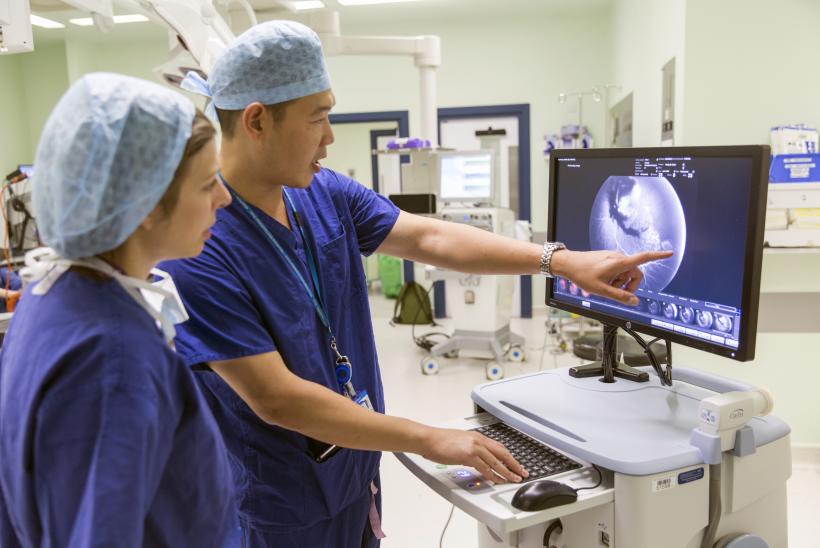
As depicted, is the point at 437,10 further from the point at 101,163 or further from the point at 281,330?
the point at 101,163

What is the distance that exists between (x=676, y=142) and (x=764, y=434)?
6.95 ft

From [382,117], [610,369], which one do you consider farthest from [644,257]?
[382,117]

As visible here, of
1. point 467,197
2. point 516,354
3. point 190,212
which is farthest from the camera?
point 467,197

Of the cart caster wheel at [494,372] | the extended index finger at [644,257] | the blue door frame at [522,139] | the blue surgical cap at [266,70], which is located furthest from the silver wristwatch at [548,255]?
the blue door frame at [522,139]

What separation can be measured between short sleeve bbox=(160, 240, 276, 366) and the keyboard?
51 centimetres

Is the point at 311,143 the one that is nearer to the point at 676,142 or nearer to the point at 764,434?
the point at 764,434

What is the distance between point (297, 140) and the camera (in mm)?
1158

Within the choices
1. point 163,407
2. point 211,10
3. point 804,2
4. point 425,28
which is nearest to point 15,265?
point 211,10

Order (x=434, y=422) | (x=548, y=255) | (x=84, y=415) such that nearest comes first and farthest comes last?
(x=84, y=415)
(x=548, y=255)
(x=434, y=422)

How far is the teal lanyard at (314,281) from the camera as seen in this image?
120 centimetres

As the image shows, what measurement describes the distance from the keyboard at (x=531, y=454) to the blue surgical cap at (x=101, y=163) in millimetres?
791

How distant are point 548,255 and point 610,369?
323 millimetres

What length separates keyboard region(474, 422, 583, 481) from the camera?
119 cm

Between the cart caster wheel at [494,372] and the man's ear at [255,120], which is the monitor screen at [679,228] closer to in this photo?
the man's ear at [255,120]
